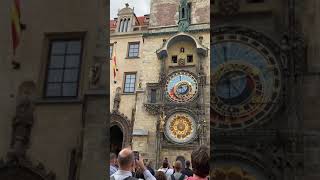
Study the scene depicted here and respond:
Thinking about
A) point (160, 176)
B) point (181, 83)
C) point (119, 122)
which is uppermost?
point (181, 83)

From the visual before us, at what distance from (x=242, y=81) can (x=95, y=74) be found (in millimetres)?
218


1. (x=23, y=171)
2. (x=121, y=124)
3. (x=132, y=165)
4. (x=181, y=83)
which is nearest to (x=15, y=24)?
(x=23, y=171)

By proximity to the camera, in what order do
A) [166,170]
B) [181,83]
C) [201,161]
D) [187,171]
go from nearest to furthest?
[201,161] < [187,171] < [166,170] < [181,83]

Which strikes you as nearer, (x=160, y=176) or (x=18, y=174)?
(x=18, y=174)

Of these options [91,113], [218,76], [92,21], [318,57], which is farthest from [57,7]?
[318,57]

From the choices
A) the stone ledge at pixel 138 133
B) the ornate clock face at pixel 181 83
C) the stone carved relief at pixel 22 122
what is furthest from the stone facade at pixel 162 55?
the ornate clock face at pixel 181 83

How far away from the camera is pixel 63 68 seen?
0.59 metres

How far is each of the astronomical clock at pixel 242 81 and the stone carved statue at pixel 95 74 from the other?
175mm

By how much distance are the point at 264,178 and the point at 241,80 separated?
13 cm

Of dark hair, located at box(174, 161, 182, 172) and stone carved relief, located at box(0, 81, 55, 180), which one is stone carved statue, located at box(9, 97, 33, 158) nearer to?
stone carved relief, located at box(0, 81, 55, 180)

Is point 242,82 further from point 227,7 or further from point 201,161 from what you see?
point 201,161

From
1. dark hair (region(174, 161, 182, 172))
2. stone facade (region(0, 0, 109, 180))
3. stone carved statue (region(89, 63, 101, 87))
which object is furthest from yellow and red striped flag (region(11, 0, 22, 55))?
dark hair (region(174, 161, 182, 172))

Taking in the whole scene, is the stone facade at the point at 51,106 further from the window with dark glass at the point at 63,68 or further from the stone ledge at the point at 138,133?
the stone ledge at the point at 138,133

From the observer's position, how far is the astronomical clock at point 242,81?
50 cm
